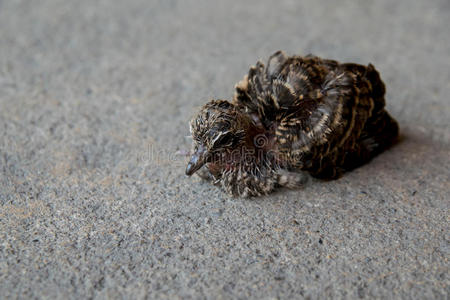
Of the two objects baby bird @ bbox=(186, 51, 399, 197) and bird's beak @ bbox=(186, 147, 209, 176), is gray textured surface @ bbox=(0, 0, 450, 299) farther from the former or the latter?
bird's beak @ bbox=(186, 147, 209, 176)

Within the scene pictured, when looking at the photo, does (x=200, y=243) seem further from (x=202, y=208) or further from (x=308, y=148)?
(x=308, y=148)

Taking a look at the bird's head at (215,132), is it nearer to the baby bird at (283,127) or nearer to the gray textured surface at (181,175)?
the baby bird at (283,127)

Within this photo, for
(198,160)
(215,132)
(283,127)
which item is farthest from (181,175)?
(283,127)

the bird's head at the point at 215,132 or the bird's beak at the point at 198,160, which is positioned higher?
the bird's head at the point at 215,132

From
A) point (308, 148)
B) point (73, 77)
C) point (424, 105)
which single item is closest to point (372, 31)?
point (424, 105)

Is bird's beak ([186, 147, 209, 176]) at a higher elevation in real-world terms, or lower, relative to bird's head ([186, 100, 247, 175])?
lower

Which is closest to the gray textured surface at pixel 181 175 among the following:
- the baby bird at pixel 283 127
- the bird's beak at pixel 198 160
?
the baby bird at pixel 283 127

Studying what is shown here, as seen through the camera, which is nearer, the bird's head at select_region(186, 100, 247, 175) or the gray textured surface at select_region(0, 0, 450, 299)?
the gray textured surface at select_region(0, 0, 450, 299)

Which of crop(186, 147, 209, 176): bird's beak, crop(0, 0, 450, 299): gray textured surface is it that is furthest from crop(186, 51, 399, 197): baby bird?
crop(0, 0, 450, 299): gray textured surface
